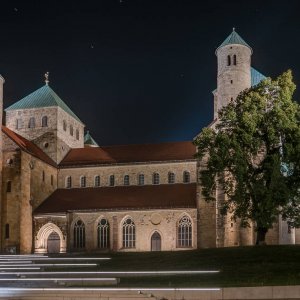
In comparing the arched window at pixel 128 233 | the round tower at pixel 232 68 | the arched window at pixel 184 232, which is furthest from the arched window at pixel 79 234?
the round tower at pixel 232 68

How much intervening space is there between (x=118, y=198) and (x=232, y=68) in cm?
1737

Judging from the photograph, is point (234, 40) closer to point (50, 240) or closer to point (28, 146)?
point (28, 146)

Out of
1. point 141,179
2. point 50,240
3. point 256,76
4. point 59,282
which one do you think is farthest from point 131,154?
point 59,282

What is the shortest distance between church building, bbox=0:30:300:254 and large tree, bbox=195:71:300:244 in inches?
385

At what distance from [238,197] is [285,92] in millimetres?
8727

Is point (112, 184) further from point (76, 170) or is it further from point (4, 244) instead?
point (4, 244)

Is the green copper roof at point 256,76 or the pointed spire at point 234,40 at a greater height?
the pointed spire at point 234,40

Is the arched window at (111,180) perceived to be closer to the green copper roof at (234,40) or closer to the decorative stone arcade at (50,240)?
the decorative stone arcade at (50,240)

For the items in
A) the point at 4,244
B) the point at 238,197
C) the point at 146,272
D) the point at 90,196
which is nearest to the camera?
the point at 146,272

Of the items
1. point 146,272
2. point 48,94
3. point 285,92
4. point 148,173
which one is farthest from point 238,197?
point 48,94

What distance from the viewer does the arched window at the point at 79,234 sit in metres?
61.2

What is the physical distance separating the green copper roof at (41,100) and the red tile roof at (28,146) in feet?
17.1

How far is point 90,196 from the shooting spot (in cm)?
6456

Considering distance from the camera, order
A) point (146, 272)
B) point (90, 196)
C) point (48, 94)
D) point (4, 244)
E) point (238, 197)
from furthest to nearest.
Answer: point (48, 94), point (90, 196), point (4, 244), point (238, 197), point (146, 272)
